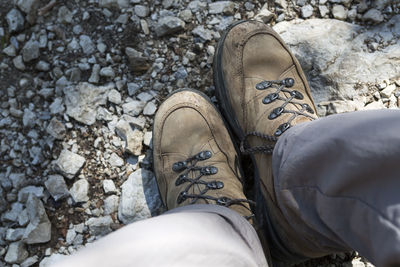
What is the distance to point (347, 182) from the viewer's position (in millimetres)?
912

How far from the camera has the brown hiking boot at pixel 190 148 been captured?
5.08 ft

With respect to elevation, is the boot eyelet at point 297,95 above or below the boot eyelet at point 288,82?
below

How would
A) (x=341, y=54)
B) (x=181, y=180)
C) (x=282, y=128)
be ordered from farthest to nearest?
(x=341, y=54), (x=181, y=180), (x=282, y=128)

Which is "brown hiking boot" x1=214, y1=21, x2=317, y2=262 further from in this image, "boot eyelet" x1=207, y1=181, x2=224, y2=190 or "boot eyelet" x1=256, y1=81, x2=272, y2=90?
"boot eyelet" x1=207, y1=181, x2=224, y2=190

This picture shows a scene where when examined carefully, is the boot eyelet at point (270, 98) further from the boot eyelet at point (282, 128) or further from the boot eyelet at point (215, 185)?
the boot eyelet at point (215, 185)

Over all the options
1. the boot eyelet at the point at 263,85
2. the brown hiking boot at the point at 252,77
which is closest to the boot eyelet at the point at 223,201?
the brown hiking boot at the point at 252,77

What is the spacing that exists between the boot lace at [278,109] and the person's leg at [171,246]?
19.3 inches

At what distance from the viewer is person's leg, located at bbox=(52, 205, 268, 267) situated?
2.69 feet

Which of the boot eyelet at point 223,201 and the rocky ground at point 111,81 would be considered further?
the rocky ground at point 111,81

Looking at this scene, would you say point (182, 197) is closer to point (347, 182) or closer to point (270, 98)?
point (270, 98)

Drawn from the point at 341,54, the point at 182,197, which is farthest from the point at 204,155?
the point at 341,54

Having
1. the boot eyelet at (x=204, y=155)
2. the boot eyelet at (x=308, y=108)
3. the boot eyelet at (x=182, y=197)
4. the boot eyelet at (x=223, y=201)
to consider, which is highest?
the boot eyelet at (x=308, y=108)

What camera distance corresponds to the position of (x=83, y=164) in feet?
5.25

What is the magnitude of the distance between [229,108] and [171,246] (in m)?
0.87
